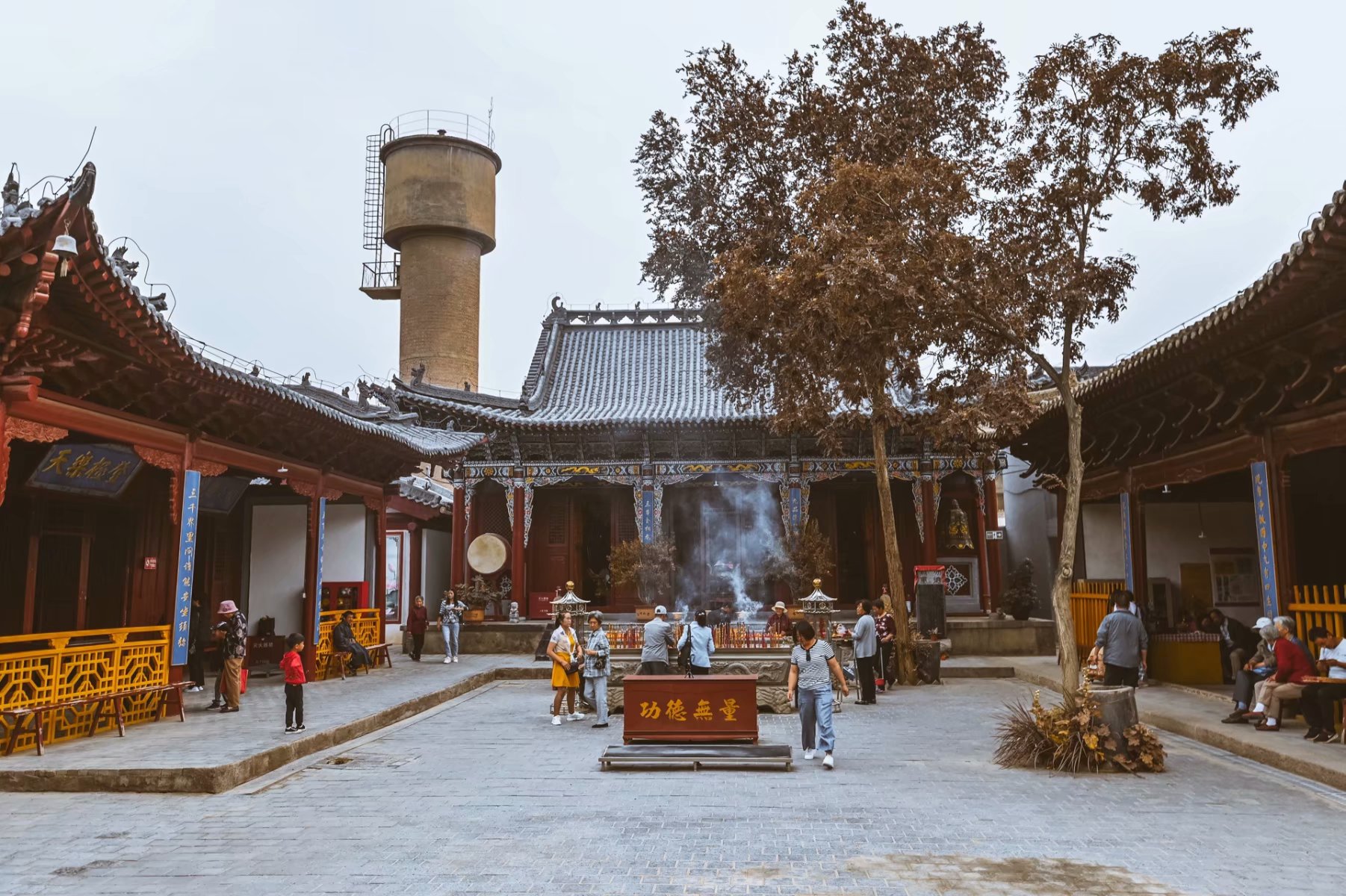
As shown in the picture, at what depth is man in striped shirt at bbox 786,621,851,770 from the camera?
8750 mm

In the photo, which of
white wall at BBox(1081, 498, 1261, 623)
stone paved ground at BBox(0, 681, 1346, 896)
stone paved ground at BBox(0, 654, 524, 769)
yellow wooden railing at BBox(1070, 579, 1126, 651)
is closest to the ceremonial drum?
stone paved ground at BBox(0, 654, 524, 769)

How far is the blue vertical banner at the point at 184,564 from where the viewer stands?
11.2 metres

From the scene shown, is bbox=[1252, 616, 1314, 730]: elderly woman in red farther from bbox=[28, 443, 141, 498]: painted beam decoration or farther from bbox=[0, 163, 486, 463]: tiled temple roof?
bbox=[28, 443, 141, 498]: painted beam decoration

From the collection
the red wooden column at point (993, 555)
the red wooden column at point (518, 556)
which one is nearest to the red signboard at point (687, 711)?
the red wooden column at point (518, 556)

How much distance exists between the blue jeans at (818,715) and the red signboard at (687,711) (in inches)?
30.4

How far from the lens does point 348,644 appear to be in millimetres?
15422

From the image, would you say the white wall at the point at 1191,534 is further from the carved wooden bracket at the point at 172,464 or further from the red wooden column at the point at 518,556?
the carved wooden bracket at the point at 172,464

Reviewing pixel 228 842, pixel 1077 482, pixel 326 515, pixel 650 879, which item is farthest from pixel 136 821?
pixel 326 515

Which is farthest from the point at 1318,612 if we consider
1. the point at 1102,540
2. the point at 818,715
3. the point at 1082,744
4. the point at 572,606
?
the point at 572,606

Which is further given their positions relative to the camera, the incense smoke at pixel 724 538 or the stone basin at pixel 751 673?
the incense smoke at pixel 724 538

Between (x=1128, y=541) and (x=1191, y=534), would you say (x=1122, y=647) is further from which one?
(x=1191, y=534)

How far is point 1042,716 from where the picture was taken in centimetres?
862

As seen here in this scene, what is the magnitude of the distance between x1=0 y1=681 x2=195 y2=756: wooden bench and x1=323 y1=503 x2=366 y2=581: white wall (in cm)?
665

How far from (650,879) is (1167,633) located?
11.2m
